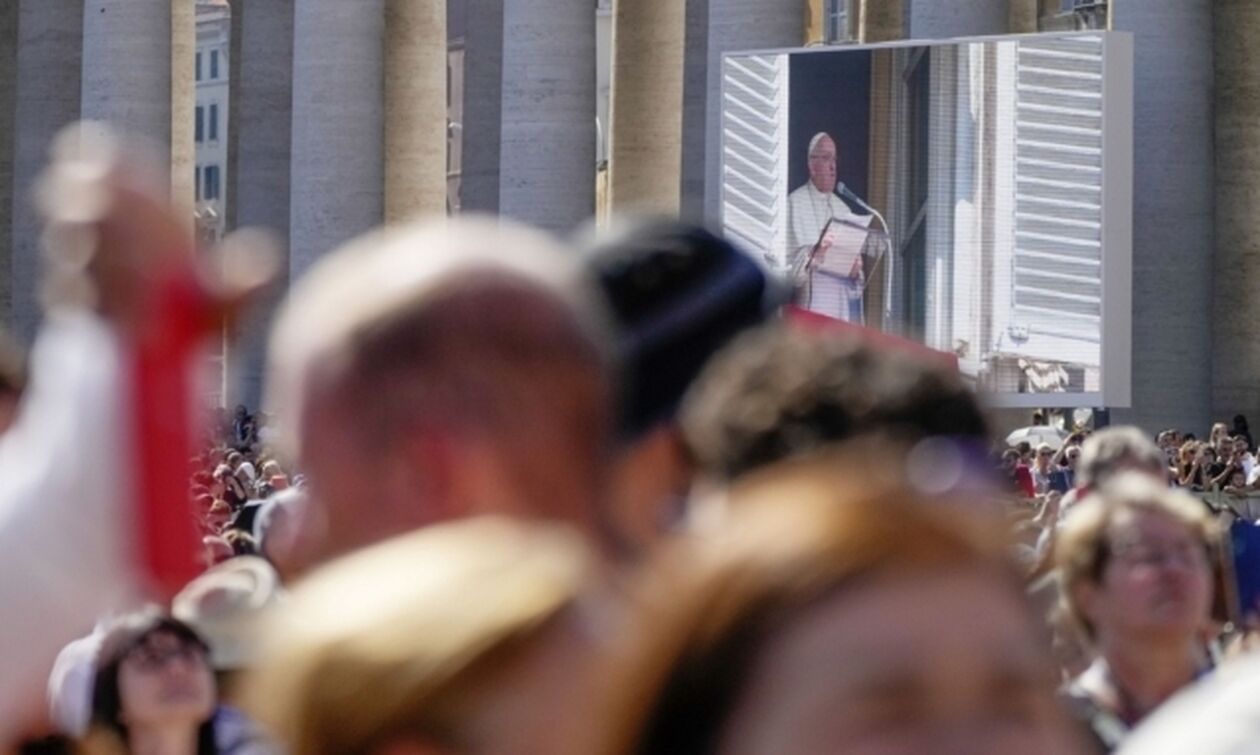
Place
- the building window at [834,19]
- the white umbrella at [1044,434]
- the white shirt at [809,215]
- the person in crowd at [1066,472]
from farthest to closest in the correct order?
the building window at [834,19], the white umbrella at [1044,434], the white shirt at [809,215], the person in crowd at [1066,472]

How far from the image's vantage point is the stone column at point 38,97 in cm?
7775

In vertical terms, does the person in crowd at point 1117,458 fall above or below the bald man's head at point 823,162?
above

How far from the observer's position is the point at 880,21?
264 ft

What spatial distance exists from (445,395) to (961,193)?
52.3 m

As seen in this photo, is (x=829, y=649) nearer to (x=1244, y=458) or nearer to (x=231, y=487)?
(x=231, y=487)

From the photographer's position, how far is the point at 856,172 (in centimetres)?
5856

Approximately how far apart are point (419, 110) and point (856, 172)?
16.5m

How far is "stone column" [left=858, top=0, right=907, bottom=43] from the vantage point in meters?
80.4

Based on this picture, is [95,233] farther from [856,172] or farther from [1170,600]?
[856,172]

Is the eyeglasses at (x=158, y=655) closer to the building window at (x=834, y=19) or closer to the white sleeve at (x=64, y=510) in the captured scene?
the white sleeve at (x=64, y=510)

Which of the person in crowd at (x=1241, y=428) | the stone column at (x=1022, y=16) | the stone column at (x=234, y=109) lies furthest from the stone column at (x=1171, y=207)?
the stone column at (x=234, y=109)

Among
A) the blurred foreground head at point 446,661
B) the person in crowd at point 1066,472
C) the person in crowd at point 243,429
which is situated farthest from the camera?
the person in crowd at point 243,429

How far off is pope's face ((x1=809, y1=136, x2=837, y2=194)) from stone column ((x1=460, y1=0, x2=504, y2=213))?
2157 cm

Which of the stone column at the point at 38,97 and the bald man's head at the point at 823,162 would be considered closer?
the bald man's head at the point at 823,162
